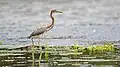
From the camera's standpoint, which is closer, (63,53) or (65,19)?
(63,53)

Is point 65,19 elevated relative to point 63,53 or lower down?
elevated

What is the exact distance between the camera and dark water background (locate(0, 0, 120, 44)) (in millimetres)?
22938

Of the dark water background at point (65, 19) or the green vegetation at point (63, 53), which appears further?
the dark water background at point (65, 19)

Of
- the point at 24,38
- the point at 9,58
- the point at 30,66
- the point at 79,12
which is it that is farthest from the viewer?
the point at 79,12

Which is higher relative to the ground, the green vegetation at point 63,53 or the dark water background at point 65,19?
the dark water background at point 65,19

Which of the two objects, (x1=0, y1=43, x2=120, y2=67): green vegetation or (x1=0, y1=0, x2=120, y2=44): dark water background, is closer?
(x1=0, y1=43, x2=120, y2=67): green vegetation

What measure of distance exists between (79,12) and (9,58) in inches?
676

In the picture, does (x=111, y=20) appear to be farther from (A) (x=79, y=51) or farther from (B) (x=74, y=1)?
(A) (x=79, y=51)

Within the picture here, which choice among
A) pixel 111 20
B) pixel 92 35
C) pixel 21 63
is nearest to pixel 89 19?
pixel 111 20

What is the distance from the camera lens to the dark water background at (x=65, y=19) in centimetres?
2294

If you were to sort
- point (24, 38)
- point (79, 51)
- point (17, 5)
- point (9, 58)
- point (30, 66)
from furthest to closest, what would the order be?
point (17, 5)
point (24, 38)
point (79, 51)
point (9, 58)
point (30, 66)

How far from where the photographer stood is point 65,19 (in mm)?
30250

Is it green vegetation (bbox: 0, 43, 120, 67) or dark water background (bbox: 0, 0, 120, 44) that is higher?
dark water background (bbox: 0, 0, 120, 44)

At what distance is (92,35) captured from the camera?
2300cm
